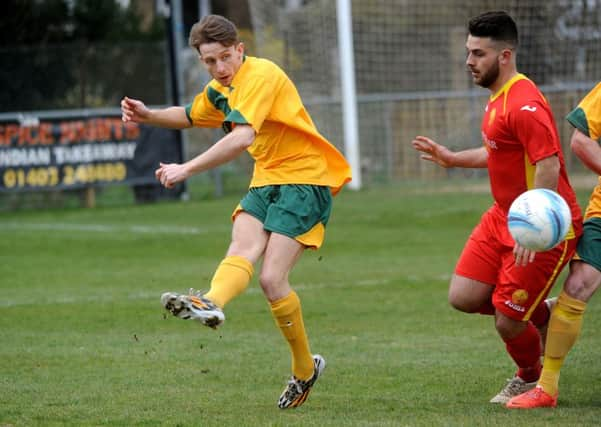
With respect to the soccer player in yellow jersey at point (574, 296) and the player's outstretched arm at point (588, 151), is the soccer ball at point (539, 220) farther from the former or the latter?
the soccer player in yellow jersey at point (574, 296)

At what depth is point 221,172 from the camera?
2292 cm

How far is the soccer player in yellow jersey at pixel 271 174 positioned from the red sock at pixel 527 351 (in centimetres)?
113

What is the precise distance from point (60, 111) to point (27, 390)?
1480 cm

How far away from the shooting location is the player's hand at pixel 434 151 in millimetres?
6895

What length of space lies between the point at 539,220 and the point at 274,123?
1728mm

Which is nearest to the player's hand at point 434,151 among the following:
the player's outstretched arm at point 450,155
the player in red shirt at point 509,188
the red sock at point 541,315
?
the player's outstretched arm at point 450,155

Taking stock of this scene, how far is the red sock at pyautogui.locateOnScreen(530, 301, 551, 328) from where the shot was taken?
267 inches

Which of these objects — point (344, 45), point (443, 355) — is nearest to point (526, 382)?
point (443, 355)

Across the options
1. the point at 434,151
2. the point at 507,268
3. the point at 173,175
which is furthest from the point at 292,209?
the point at 507,268

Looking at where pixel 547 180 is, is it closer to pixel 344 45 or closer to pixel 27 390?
pixel 27 390

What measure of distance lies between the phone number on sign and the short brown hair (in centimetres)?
1431

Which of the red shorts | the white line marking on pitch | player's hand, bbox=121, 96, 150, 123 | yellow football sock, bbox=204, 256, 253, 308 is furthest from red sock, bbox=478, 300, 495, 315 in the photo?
the white line marking on pitch

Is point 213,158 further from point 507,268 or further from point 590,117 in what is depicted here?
point 590,117

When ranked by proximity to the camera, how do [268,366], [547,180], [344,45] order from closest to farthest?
[547,180]
[268,366]
[344,45]
